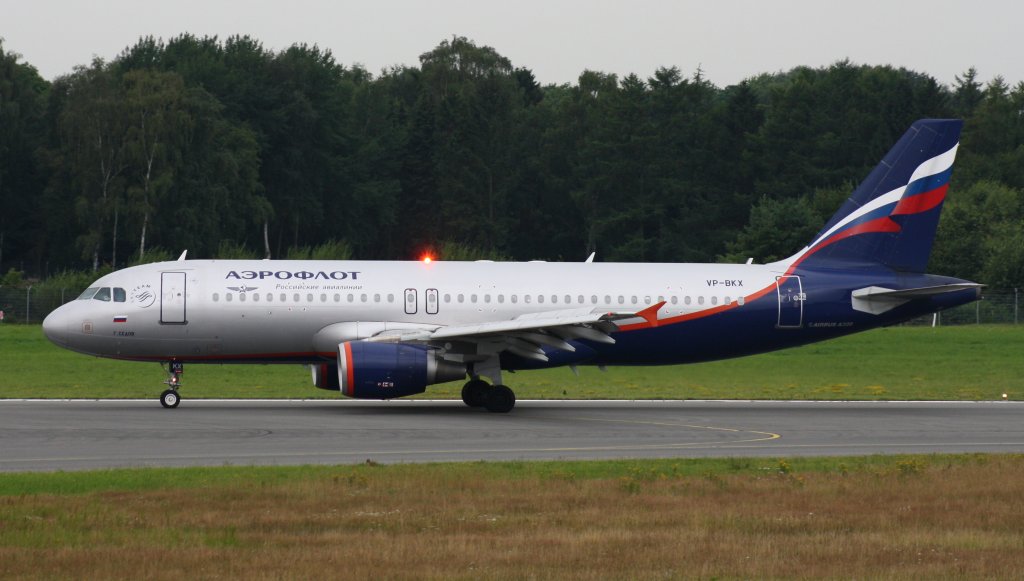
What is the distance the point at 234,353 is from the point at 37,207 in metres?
73.1

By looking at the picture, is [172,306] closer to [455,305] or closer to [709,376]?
[455,305]

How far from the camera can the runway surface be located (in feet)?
78.8

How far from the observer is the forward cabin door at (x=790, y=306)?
3562 centimetres

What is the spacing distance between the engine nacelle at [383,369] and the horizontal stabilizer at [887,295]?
10972mm

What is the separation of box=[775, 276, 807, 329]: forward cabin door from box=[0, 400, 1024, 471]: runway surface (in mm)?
2067

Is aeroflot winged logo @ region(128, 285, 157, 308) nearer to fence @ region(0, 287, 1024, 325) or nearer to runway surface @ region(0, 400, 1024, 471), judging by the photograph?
runway surface @ region(0, 400, 1024, 471)

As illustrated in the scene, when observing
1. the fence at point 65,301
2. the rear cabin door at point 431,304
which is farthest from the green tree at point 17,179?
the rear cabin door at point 431,304

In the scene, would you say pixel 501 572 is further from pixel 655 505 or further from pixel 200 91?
pixel 200 91

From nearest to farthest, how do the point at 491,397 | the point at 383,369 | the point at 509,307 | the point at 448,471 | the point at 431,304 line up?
the point at 448,471 < the point at 383,369 < the point at 491,397 < the point at 431,304 < the point at 509,307

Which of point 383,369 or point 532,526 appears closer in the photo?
point 532,526

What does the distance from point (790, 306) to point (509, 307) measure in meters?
6.96

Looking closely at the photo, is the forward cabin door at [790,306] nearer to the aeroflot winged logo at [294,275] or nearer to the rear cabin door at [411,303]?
the rear cabin door at [411,303]

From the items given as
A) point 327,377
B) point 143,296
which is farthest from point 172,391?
point 327,377

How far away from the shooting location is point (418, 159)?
11694cm
